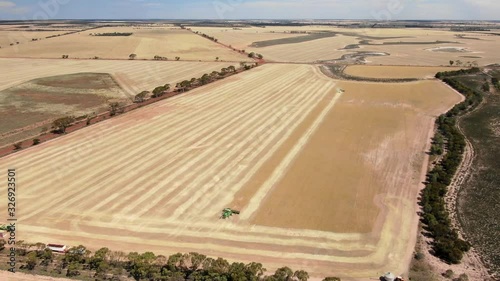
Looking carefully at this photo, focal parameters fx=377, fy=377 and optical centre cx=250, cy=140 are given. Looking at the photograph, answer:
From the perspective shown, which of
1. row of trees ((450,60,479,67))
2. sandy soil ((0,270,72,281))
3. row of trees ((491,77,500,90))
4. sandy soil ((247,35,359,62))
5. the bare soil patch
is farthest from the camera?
sandy soil ((247,35,359,62))

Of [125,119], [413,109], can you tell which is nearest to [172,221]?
[125,119]

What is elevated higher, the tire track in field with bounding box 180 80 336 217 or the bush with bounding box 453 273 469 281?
the tire track in field with bounding box 180 80 336 217

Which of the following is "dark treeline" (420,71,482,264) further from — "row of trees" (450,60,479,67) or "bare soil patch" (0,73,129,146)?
"row of trees" (450,60,479,67)

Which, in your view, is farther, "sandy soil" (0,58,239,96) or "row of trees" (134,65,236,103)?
"sandy soil" (0,58,239,96)

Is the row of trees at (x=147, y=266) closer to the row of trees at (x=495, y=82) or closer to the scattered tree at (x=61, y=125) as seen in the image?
the scattered tree at (x=61, y=125)

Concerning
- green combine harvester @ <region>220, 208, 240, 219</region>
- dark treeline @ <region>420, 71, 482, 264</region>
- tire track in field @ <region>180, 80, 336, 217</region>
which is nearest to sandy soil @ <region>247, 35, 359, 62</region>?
tire track in field @ <region>180, 80, 336, 217</region>

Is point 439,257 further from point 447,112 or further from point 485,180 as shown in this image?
point 447,112

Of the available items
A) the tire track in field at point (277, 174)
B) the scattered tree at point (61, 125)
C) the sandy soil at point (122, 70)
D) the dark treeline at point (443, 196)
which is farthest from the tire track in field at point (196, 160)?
the sandy soil at point (122, 70)
